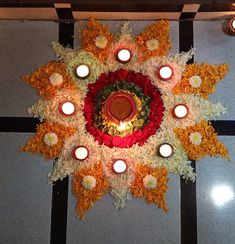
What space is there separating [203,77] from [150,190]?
2.80 ft

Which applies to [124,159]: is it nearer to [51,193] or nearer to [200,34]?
[51,193]

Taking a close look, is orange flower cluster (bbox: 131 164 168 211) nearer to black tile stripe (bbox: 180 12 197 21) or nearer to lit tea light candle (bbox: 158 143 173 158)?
lit tea light candle (bbox: 158 143 173 158)

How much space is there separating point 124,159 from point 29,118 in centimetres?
73

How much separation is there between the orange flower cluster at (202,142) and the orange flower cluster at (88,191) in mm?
591

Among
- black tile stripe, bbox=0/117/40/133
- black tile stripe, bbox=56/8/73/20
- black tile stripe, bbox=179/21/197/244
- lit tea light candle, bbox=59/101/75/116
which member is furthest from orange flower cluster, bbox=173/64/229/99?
black tile stripe, bbox=0/117/40/133

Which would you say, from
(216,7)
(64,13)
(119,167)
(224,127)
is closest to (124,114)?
(119,167)

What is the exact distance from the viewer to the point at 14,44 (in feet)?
9.30

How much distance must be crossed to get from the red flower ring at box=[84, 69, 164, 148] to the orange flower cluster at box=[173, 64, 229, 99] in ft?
0.55

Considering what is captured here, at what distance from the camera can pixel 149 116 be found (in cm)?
266

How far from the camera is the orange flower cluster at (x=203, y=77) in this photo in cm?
268

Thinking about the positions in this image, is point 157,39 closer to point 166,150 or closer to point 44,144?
point 166,150

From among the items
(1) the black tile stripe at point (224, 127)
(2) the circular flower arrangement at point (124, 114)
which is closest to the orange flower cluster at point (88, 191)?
(2) the circular flower arrangement at point (124, 114)

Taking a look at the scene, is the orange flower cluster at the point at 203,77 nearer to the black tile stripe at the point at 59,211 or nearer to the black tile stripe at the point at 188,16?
the black tile stripe at the point at 188,16

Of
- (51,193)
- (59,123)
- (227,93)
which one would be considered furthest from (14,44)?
(227,93)
